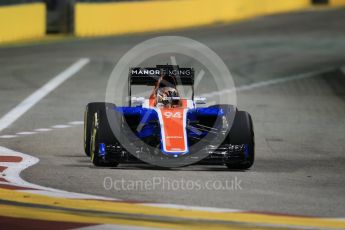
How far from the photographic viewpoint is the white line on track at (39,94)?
18719 millimetres

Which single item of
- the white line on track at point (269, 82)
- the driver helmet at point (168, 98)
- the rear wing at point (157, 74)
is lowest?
the white line on track at point (269, 82)

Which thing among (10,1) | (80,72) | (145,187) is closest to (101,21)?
(10,1)

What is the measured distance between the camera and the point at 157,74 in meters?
14.8

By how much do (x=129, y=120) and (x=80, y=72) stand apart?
13.9m

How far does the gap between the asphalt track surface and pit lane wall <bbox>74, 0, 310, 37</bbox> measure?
5.17 ft

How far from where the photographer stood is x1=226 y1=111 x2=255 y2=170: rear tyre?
43.7 feet

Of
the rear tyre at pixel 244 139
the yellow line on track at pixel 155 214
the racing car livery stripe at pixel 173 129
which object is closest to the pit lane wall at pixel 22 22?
the racing car livery stripe at pixel 173 129

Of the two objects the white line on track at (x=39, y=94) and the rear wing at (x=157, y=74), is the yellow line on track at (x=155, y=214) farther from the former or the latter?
the white line on track at (x=39, y=94)

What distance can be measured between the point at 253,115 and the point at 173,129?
6676 millimetres

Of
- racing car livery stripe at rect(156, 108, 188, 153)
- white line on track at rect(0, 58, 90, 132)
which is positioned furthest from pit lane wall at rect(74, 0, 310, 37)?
racing car livery stripe at rect(156, 108, 188, 153)

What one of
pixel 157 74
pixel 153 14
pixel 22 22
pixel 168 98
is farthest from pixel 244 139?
pixel 153 14

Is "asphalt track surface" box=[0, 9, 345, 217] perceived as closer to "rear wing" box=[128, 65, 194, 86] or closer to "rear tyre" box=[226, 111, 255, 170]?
"rear tyre" box=[226, 111, 255, 170]

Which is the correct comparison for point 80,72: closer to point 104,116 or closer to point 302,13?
point 104,116

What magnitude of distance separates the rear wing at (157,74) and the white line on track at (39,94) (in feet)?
10.6
